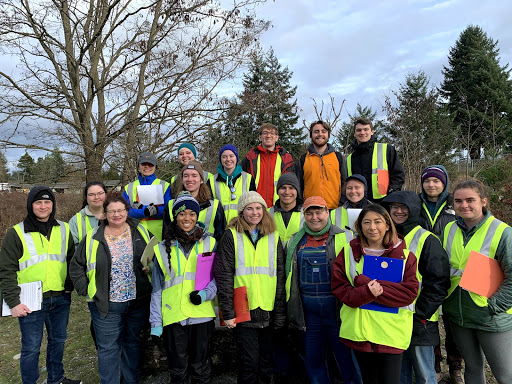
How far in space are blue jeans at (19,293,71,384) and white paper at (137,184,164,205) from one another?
133cm

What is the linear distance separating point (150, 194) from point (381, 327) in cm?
299

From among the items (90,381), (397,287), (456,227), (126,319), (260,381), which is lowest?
(90,381)

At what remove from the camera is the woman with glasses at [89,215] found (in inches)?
148

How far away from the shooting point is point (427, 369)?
2900mm

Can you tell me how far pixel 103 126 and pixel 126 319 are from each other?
21.3 ft

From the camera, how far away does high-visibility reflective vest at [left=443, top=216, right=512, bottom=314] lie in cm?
271

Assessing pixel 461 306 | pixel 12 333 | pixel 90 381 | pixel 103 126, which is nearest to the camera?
pixel 461 306

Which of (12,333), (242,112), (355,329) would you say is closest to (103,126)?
(242,112)

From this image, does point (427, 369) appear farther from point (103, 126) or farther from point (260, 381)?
point (103, 126)

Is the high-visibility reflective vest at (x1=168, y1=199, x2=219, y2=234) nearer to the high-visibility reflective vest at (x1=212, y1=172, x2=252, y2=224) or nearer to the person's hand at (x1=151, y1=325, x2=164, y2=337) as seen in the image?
the high-visibility reflective vest at (x1=212, y1=172, x2=252, y2=224)

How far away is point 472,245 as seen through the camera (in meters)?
2.80

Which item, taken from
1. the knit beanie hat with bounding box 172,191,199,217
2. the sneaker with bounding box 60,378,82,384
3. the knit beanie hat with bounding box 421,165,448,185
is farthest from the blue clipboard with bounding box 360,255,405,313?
the sneaker with bounding box 60,378,82,384

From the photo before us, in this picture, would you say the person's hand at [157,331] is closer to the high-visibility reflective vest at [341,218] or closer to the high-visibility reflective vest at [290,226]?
the high-visibility reflective vest at [290,226]

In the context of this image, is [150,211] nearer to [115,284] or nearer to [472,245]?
[115,284]
